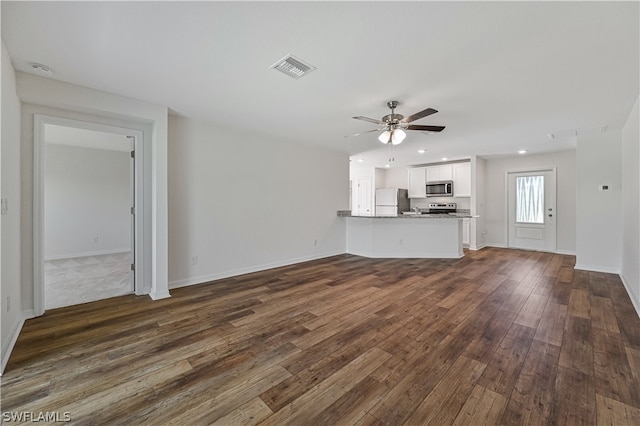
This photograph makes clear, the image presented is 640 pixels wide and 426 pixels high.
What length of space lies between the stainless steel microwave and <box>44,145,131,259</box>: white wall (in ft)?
25.7

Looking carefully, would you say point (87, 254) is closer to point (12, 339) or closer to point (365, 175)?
point (12, 339)

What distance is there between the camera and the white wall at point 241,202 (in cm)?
379

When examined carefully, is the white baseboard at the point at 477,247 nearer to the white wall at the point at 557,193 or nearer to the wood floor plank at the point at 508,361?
the white wall at the point at 557,193

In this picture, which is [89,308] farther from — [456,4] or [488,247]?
[488,247]

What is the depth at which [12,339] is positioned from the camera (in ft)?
7.30

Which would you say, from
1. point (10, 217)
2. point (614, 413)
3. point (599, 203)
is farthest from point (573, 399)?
point (599, 203)

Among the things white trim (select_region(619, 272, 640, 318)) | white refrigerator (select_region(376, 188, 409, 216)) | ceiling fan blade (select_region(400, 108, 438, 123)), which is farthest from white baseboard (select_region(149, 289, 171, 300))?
white refrigerator (select_region(376, 188, 409, 216))

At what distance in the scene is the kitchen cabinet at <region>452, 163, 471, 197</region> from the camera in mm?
7051

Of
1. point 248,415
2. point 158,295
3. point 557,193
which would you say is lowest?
point 248,415

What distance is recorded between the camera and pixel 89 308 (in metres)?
3.02

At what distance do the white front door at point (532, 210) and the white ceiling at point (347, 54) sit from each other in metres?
3.31

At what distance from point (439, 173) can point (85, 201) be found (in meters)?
9.19

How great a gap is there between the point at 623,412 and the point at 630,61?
278cm

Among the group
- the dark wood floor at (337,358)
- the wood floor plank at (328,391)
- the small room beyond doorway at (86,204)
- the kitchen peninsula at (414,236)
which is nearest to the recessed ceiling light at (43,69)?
the small room beyond doorway at (86,204)
